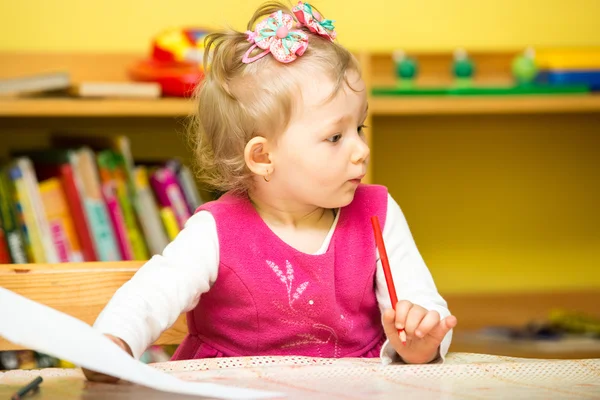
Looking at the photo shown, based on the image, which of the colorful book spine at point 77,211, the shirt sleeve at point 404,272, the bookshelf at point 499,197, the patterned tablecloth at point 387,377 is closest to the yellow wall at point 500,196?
the bookshelf at point 499,197

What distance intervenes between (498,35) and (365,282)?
1.34m

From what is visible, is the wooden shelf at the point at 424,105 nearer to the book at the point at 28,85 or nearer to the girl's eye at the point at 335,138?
the book at the point at 28,85

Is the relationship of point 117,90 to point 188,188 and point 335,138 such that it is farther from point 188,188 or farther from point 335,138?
point 335,138

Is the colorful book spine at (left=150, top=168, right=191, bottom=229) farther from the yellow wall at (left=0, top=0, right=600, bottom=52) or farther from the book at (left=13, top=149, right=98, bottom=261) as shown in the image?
the yellow wall at (left=0, top=0, right=600, bottom=52)

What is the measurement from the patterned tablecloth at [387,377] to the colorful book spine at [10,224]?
3.18 feet

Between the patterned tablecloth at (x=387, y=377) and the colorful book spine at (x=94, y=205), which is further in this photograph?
the colorful book spine at (x=94, y=205)

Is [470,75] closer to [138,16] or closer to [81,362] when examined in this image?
[138,16]

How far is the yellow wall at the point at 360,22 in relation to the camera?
77.5 inches

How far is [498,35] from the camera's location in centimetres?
209

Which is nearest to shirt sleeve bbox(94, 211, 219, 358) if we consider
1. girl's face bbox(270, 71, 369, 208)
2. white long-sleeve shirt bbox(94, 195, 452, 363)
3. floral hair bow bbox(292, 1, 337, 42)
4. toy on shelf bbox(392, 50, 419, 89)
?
white long-sleeve shirt bbox(94, 195, 452, 363)

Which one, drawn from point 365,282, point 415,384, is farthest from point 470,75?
point 415,384

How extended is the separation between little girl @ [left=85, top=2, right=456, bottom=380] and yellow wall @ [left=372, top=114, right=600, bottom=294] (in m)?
1.24

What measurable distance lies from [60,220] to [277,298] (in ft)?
2.80

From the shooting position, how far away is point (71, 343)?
1.81ft
